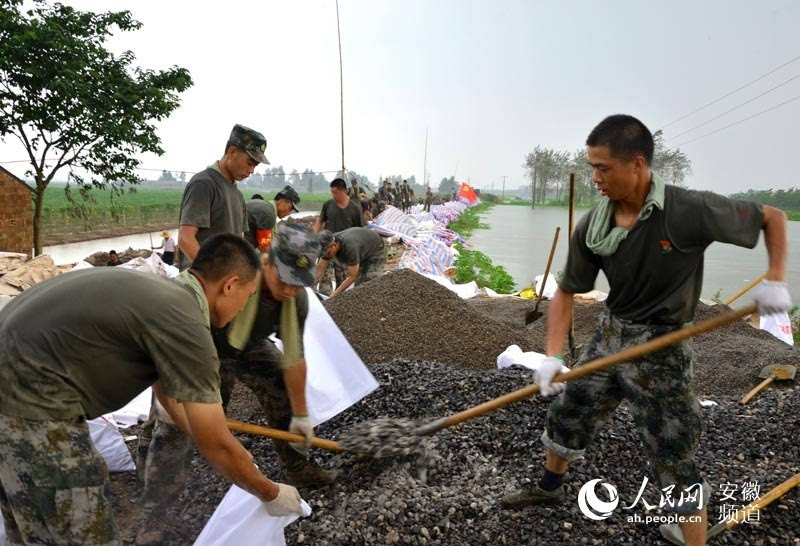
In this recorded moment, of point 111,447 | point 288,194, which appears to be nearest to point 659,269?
point 111,447

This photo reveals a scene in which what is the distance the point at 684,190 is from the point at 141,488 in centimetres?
287

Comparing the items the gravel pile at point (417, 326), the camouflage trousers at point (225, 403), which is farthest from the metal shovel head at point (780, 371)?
the camouflage trousers at point (225, 403)

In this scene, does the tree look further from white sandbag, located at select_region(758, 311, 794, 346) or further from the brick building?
white sandbag, located at select_region(758, 311, 794, 346)

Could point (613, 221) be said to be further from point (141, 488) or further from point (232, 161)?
point (141, 488)

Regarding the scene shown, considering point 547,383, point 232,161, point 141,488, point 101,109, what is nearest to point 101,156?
point 101,109

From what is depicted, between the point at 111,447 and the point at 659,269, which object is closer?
the point at 659,269

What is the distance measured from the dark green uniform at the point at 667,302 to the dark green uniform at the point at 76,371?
148cm

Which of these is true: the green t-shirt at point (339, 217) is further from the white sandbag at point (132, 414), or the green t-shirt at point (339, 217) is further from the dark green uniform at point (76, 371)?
the dark green uniform at point (76, 371)

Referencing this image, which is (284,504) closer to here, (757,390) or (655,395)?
(655,395)

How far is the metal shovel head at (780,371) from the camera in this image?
3.94 metres

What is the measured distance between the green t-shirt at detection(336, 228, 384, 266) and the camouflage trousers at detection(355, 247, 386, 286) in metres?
0.19

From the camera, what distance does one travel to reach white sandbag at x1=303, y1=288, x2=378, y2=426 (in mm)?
3092

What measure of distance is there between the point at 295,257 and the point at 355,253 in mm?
3394

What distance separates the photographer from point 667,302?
1.89 meters
